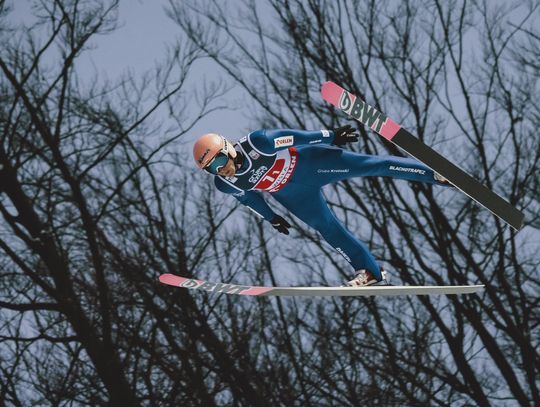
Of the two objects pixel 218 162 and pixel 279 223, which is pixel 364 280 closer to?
pixel 279 223

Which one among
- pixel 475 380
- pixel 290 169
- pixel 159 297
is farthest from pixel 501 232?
pixel 290 169

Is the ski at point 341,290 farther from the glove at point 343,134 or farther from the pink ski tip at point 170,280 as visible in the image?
the glove at point 343,134

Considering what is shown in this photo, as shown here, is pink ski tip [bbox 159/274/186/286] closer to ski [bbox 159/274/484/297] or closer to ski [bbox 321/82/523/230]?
ski [bbox 159/274/484/297]

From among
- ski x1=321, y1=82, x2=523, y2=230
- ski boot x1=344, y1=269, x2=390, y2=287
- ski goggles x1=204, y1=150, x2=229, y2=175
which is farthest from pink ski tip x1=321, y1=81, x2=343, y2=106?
ski boot x1=344, y1=269, x2=390, y2=287

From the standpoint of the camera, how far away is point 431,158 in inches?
226

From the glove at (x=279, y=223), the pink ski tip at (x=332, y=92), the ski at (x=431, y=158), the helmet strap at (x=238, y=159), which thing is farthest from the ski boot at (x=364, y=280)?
the pink ski tip at (x=332, y=92)

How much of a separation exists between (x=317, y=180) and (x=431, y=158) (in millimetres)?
1074

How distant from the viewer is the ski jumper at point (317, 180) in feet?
19.8

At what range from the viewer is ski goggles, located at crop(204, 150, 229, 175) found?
18.5ft

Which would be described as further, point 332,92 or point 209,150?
point 332,92

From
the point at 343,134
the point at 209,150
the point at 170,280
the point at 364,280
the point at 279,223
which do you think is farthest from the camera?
the point at 170,280

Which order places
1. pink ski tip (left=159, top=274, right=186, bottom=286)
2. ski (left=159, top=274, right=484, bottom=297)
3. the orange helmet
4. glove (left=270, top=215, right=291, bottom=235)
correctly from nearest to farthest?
1. the orange helmet
2. ski (left=159, top=274, right=484, bottom=297)
3. glove (left=270, top=215, right=291, bottom=235)
4. pink ski tip (left=159, top=274, right=186, bottom=286)

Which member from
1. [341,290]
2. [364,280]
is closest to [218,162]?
[341,290]

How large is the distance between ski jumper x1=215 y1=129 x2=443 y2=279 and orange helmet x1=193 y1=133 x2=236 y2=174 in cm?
36
